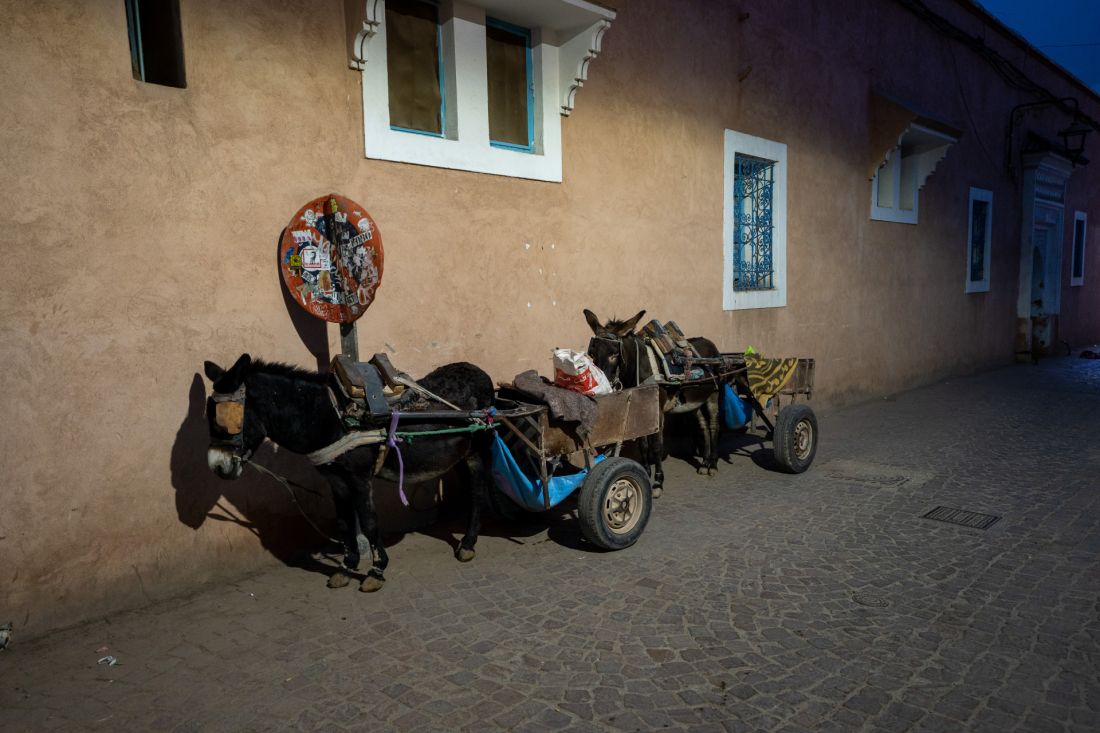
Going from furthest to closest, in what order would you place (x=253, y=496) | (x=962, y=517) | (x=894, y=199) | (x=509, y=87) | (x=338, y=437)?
(x=894, y=199), (x=509, y=87), (x=962, y=517), (x=253, y=496), (x=338, y=437)

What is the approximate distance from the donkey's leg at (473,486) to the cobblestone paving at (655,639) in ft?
0.65

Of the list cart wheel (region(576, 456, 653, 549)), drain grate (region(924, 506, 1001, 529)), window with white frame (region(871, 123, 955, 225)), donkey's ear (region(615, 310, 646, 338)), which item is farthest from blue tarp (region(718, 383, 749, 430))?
window with white frame (region(871, 123, 955, 225))

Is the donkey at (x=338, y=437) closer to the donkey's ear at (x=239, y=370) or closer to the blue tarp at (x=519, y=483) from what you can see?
the donkey's ear at (x=239, y=370)

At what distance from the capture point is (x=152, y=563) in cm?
433

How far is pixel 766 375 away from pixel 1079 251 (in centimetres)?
1964

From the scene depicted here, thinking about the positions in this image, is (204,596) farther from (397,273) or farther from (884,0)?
(884,0)

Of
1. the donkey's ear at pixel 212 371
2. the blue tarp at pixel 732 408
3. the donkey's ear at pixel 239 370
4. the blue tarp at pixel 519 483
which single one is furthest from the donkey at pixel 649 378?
the donkey's ear at pixel 212 371

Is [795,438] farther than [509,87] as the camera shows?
Yes

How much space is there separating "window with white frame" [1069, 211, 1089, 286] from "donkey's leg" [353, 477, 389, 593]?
75.5 feet

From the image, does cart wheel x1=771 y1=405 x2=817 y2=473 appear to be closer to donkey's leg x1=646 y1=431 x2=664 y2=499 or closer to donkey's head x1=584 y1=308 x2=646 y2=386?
donkey's leg x1=646 y1=431 x2=664 y2=499

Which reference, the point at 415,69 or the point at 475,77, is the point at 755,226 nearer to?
the point at 475,77

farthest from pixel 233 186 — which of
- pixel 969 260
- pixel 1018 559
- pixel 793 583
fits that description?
pixel 969 260

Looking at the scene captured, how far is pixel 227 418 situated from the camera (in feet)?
12.3

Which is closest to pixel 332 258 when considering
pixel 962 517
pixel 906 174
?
pixel 962 517
